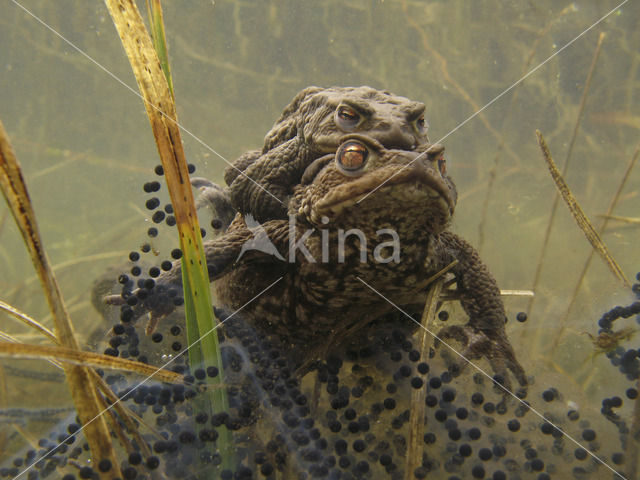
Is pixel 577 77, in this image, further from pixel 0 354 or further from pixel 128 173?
pixel 128 173

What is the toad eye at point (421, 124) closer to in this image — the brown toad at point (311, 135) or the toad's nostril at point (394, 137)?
the brown toad at point (311, 135)

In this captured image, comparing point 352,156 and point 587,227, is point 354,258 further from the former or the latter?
point 587,227

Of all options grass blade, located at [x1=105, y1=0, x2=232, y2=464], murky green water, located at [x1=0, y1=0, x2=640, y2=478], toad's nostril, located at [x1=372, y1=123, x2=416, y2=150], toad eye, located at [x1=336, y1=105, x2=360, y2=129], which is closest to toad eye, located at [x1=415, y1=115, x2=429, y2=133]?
toad's nostril, located at [x1=372, y1=123, x2=416, y2=150]

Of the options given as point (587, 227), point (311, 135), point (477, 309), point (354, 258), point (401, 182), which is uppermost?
point (311, 135)

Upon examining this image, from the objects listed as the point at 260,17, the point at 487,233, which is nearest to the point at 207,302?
the point at 487,233

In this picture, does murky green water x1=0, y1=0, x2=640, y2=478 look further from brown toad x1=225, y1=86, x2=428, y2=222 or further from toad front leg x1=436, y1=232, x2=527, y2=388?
brown toad x1=225, y1=86, x2=428, y2=222

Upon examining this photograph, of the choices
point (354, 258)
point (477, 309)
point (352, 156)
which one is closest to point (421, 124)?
point (352, 156)

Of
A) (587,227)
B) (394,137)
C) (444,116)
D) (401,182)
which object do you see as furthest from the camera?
(444,116)
